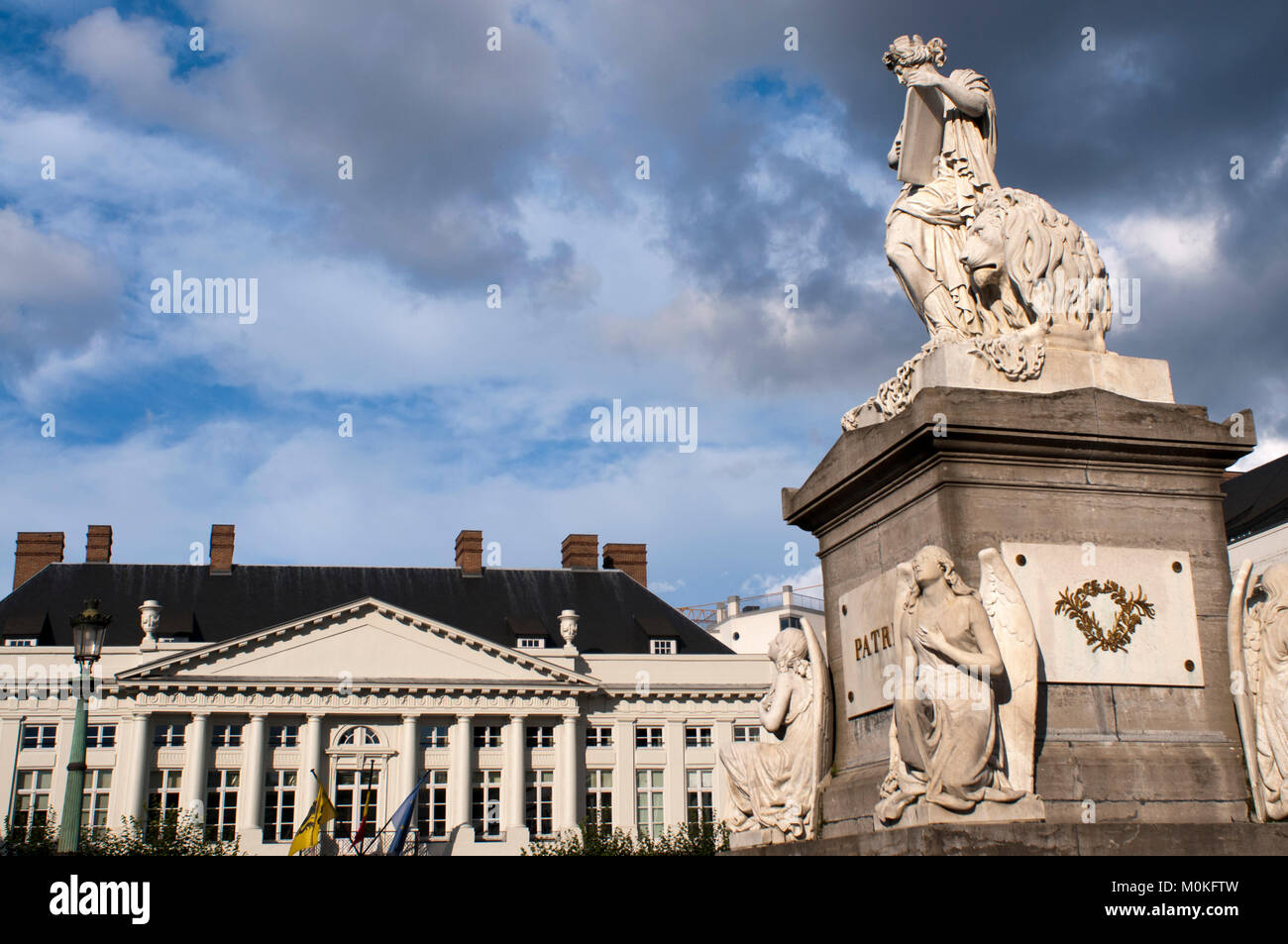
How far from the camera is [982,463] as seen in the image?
702 cm

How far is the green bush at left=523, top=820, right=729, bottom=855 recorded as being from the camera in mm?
48531

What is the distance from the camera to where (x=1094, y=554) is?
701 cm

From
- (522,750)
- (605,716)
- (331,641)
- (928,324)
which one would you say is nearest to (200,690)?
(331,641)

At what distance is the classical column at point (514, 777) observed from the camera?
181 feet

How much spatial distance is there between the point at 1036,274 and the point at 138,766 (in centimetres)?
5197

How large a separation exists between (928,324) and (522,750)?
50.7 meters

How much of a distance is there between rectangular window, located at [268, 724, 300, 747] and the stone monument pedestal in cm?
5123

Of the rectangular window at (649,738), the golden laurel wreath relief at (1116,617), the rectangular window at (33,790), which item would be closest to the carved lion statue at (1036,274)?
the golden laurel wreath relief at (1116,617)

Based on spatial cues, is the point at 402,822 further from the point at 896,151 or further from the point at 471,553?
the point at 896,151

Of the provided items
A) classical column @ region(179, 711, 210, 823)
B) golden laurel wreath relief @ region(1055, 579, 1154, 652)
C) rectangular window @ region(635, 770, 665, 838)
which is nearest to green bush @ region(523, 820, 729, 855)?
rectangular window @ region(635, 770, 665, 838)

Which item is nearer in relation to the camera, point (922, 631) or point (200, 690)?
point (922, 631)

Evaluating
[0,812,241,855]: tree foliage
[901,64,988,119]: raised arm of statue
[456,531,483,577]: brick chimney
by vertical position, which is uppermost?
[456,531,483,577]: brick chimney

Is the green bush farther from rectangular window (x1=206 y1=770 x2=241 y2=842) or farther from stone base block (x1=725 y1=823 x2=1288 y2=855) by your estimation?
stone base block (x1=725 y1=823 x2=1288 y2=855)
